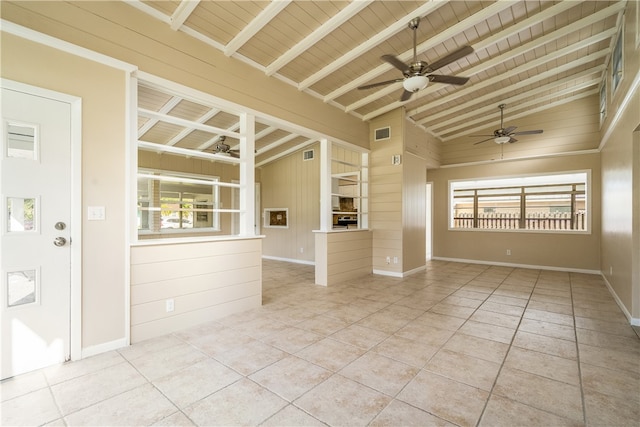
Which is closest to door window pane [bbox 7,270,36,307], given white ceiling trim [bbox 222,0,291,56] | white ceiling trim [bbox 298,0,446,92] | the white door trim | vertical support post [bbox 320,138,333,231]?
the white door trim

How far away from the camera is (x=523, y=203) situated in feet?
22.7

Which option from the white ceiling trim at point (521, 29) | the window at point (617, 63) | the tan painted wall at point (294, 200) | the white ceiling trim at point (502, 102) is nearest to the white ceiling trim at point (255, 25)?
the white ceiling trim at point (521, 29)

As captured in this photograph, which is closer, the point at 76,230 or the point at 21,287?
the point at 21,287

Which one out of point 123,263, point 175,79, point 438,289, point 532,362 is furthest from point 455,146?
point 123,263

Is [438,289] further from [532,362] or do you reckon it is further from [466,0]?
[466,0]

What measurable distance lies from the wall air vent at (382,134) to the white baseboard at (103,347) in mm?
5290

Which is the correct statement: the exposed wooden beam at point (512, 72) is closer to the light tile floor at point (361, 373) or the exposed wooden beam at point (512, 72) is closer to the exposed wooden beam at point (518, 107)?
the exposed wooden beam at point (518, 107)

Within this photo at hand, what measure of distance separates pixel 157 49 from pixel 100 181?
1447 mm

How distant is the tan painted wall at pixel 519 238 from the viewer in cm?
611

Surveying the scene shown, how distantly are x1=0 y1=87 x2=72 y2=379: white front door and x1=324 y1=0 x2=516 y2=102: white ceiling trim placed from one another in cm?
360

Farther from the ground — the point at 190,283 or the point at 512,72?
the point at 512,72

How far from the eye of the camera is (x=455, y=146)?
25.6 ft

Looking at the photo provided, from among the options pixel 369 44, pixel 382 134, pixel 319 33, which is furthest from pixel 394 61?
pixel 382 134

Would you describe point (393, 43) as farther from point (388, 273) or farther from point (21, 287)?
point (21, 287)
